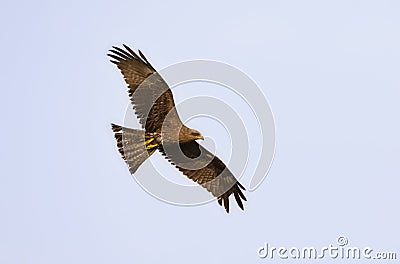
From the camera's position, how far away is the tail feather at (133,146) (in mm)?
24938

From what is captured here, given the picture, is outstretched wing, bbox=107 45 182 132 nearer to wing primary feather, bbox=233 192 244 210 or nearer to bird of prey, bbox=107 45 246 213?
bird of prey, bbox=107 45 246 213

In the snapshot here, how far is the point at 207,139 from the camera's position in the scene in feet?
84.0

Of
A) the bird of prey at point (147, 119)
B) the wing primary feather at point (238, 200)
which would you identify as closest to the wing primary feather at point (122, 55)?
the bird of prey at point (147, 119)

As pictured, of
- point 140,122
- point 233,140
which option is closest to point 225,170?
point 233,140

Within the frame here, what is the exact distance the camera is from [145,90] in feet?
80.9

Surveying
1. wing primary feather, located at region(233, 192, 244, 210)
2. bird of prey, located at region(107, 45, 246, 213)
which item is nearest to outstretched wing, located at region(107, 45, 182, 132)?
bird of prey, located at region(107, 45, 246, 213)

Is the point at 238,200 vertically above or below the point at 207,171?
below

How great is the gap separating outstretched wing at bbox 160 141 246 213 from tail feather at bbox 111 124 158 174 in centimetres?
76

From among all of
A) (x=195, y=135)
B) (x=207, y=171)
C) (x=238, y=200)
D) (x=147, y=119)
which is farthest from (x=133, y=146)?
(x=238, y=200)

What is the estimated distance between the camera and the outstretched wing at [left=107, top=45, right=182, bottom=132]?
2456 centimetres

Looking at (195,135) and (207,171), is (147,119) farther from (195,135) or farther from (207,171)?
(207,171)

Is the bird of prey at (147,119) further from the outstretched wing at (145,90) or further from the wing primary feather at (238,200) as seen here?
the wing primary feather at (238,200)

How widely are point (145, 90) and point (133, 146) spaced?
52.4 inches

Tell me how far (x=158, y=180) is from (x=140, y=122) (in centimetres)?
164
